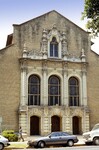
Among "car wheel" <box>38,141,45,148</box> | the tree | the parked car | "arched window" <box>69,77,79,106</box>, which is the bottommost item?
"car wheel" <box>38,141,45,148</box>

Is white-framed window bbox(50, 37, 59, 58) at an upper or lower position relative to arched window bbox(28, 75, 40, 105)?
upper

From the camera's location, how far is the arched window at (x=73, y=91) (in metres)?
44.8

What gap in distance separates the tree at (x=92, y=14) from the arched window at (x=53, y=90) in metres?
23.0

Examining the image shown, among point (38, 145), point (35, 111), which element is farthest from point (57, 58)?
point (38, 145)

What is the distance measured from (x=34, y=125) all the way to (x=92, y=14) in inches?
987

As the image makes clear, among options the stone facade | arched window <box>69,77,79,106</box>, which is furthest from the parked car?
arched window <box>69,77,79,106</box>

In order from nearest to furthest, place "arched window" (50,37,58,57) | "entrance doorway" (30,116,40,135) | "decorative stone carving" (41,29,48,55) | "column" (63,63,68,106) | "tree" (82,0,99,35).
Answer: "tree" (82,0,99,35), "entrance doorway" (30,116,40,135), "column" (63,63,68,106), "decorative stone carving" (41,29,48,55), "arched window" (50,37,58,57)

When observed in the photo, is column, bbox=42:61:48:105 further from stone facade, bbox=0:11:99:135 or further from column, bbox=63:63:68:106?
column, bbox=63:63:68:106

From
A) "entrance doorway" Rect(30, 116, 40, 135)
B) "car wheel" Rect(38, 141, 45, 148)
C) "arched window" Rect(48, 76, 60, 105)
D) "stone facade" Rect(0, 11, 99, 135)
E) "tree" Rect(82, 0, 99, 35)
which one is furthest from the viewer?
"arched window" Rect(48, 76, 60, 105)

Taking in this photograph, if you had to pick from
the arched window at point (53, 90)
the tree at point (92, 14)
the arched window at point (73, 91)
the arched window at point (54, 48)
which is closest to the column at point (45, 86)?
the arched window at point (53, 90)

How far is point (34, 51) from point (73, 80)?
6.40m

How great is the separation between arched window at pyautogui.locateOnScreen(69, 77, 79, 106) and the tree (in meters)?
23.7

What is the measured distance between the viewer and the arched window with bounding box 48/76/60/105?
44.0 meters

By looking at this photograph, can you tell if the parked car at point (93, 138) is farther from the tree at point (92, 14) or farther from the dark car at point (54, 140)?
the tree at point (92, 14)
